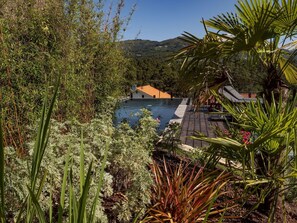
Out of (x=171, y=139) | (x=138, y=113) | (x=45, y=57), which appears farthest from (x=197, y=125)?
(x=45, y=57)

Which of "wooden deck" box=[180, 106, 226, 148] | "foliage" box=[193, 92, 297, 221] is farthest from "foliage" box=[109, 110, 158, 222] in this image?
"wooden deck" box=[180, 106, 226, 148]

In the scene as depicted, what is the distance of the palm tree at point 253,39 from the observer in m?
2.71

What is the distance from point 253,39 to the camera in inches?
112

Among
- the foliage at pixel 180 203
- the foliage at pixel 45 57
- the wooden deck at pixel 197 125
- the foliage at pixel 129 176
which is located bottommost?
the wooden deck at pixel 197 125

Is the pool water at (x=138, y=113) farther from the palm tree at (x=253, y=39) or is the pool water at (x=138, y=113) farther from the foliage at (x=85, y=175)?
the foliage at (x=85, y=175)

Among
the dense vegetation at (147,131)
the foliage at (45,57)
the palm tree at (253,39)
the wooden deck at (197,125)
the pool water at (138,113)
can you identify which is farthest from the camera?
the wooden deck at (197,125)

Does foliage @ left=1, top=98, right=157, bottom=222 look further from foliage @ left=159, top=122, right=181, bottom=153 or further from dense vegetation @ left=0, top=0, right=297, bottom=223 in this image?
foliage @ left=159, top=122, right=181, bottom=153

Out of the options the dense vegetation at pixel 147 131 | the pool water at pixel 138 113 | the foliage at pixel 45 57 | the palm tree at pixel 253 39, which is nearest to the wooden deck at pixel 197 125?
the pool water at pixel 138 113

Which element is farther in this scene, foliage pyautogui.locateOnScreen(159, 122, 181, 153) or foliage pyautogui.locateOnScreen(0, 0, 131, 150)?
foliage pyautogui.locateOnScreen(159, 122, 181, 153)

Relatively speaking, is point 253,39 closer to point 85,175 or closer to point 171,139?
point 85,175

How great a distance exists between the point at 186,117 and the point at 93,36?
6.19 metres

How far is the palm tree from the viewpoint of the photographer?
2.71 meters

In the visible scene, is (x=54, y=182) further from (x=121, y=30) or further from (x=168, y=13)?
(x=168, y=13)

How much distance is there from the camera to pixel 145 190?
2.27 m
